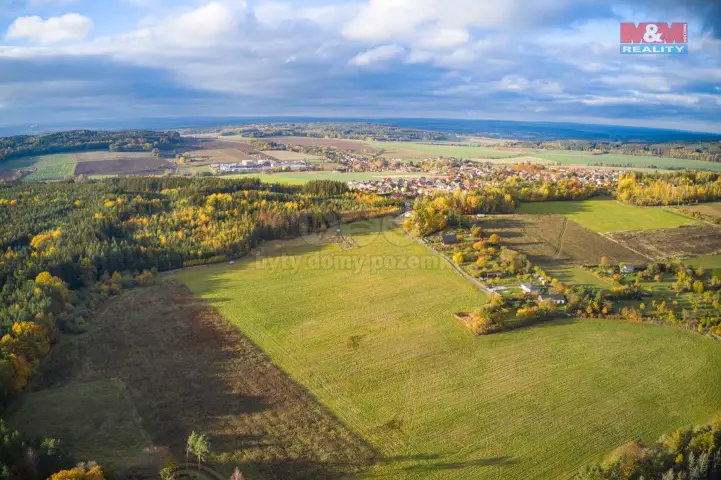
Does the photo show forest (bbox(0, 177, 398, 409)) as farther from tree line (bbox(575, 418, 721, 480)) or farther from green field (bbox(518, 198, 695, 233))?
tree line (bbox(575, 418, 721, 480))

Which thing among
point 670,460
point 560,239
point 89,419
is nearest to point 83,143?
point 89,419

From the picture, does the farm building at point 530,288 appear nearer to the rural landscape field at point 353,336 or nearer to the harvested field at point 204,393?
the rural landscape field at point 353,336

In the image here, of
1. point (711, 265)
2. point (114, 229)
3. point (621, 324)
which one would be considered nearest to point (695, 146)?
point (711, 265)

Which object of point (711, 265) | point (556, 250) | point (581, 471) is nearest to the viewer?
point (581, 471)

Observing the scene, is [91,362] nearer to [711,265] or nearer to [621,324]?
[621,324]

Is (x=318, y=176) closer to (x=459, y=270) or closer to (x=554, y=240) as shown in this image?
(x=554, y=240)

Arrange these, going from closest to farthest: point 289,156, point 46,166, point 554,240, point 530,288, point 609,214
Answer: point 530,288 → point 554,240 → point 609,214 → point 46,166 → point 289,156
